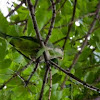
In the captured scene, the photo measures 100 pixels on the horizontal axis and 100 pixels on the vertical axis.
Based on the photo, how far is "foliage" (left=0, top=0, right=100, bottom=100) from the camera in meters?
0.60

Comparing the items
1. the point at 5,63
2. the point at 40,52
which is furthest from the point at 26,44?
the point at 5,63

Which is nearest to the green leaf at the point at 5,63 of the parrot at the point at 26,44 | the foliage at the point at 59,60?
the foliage at the point at 59,60

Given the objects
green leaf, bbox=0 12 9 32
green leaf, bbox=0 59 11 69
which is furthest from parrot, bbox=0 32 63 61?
green leaf, bbox=0 59 11 69

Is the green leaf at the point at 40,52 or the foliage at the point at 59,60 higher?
the foliage at the point at 59,60

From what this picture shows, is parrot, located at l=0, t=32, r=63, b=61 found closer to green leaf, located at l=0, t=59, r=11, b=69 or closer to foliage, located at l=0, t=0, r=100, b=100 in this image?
foliage, located at l=0, t=0, r=100, b=100

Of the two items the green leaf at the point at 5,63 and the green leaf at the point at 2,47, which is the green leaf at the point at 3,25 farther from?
the green leaf at the point at 5,63

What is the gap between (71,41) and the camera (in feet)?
3.00

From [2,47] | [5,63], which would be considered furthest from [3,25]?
[5,63]

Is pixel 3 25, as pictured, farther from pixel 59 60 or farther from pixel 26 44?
pixel 59 60

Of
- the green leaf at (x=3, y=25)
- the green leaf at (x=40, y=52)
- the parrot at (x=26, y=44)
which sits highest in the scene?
the green leaf at (x=3, y=25)

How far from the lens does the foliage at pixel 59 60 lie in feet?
1.98

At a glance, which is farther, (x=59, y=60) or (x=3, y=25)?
(x=59, y=60)

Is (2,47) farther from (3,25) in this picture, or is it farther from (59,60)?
(59,60)

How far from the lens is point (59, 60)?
0.69m
